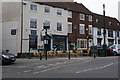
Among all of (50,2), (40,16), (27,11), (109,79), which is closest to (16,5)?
(27,11)

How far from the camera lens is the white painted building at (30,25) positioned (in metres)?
28.6

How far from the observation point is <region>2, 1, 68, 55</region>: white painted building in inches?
1125

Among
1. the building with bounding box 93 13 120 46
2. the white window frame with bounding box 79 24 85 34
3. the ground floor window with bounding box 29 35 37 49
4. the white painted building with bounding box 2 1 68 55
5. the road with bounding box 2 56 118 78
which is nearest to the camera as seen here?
the road with bounding box 2 56 118 78

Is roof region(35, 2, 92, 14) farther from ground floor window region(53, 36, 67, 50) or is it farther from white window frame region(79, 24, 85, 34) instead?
ground floor window region(53, 36, 67, 50)

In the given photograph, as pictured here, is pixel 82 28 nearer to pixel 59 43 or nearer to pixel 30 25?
pixel 59 43

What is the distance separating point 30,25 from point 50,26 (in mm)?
3872

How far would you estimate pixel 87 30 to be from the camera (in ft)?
131

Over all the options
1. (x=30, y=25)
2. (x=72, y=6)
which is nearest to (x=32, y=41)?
(x=30, y=25)

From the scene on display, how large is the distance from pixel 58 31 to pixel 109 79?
80.5ft

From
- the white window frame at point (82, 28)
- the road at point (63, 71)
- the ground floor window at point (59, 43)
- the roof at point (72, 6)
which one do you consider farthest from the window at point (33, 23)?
the road at point (63, 71)

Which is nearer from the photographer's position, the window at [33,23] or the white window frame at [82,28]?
the window at [33,23]

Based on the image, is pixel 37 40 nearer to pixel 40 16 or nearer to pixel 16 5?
pixel 40 16

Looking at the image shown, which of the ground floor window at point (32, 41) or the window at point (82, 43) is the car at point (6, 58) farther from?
the window at point (82, 43)

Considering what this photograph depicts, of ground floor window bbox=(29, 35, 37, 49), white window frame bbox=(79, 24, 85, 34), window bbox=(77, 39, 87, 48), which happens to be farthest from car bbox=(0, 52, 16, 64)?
white window frame bbox=(79, 24, 85, 34)
